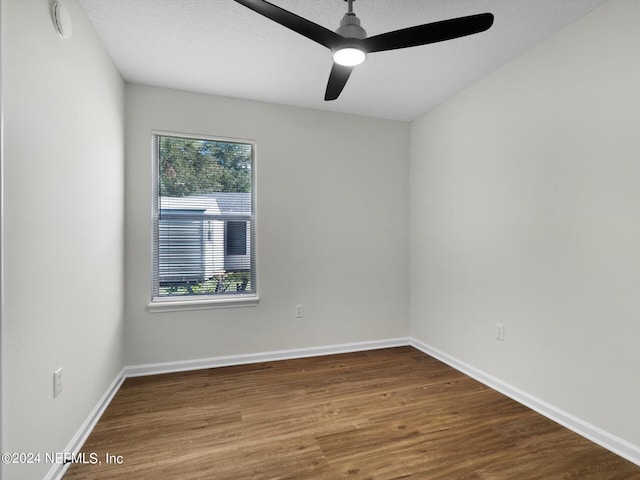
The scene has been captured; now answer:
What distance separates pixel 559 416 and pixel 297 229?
2.49 metres

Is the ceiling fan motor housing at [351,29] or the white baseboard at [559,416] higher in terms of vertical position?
the ceiling fan motor housing at [351,29]

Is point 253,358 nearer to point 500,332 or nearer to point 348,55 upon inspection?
point 500,332

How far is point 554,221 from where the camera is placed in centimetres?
216

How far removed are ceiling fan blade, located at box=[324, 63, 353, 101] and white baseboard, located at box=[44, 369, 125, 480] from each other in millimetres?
2517

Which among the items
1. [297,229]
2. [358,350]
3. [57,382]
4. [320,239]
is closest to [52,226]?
[57,382]

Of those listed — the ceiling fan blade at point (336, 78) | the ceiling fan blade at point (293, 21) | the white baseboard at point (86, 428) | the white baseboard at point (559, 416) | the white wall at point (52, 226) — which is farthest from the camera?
the ceiling fan blade at point (336, 78)

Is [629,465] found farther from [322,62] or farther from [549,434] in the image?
[322,62]

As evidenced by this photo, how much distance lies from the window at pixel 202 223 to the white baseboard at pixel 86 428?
0.68m

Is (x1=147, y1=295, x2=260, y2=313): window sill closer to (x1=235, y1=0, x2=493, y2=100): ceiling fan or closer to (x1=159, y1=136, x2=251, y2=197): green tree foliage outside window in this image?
(x1=159, y1=136, x2=251, y2=197): green tree foliage outside window

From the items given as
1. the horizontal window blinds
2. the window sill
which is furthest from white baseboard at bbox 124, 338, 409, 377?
the horizontal window blinds

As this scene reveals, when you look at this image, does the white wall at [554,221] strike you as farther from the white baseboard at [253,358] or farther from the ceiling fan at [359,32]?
the ceiling fan at [359,32]

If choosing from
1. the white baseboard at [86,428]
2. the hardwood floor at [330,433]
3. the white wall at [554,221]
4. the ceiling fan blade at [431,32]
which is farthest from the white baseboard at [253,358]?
the ceiling fan blade at [431,32]

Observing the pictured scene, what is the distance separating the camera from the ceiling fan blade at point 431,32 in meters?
1.47

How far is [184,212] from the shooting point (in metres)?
3.03
